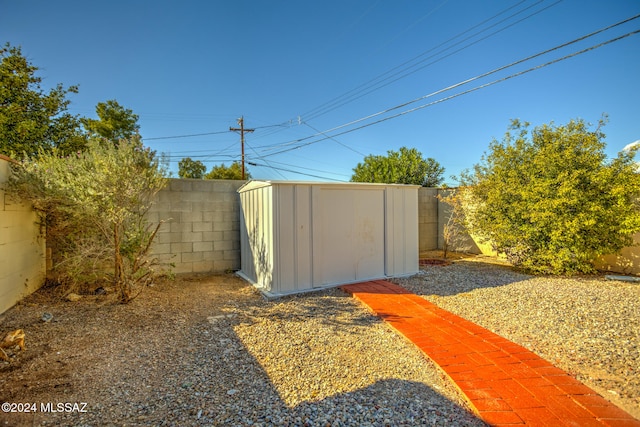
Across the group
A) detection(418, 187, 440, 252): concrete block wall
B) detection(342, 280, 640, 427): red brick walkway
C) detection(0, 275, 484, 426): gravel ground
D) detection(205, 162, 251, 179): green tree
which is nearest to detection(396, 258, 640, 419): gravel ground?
detection(342, 280, 640, 427): red brick walkway

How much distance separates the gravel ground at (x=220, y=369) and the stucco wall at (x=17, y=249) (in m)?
0.30

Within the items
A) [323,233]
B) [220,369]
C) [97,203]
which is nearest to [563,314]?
[323,233]

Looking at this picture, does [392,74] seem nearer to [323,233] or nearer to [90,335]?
[323,233]

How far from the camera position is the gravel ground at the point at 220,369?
6.73 ft

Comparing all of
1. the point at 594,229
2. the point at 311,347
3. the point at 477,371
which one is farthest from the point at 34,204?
the point at 594,229

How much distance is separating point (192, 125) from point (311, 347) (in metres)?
18.4

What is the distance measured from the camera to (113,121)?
Answer: 15.0 meters

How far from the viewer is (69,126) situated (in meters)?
11.0

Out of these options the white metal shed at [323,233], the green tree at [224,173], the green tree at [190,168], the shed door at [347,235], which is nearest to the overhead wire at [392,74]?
the white metal shed at [323,233]

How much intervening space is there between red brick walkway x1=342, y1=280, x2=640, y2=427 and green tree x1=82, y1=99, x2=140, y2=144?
54.5 ft

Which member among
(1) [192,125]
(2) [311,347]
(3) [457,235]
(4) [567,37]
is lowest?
(2) [311,347]

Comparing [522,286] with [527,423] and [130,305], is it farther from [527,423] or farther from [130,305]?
[130,305]

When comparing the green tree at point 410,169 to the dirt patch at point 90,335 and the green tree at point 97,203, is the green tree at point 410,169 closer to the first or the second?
the dirt patch at point 90,335

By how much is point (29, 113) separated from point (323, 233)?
11789mm
